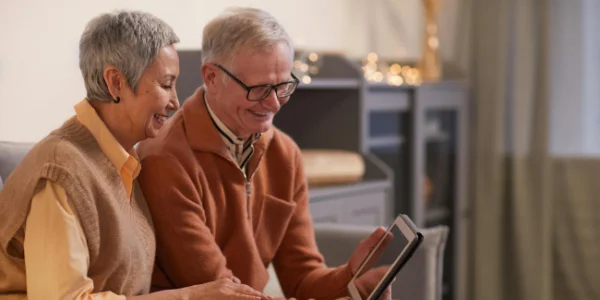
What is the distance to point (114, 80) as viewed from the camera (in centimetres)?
125

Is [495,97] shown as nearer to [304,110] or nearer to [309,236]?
[304,110]

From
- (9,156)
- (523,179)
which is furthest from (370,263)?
(523,179)

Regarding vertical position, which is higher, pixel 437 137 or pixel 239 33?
pixel 239 33

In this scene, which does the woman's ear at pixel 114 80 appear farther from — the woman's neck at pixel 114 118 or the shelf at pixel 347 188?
the shelf at pixel 347 188

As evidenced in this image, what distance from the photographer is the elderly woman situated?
3.79 feet

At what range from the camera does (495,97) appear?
3832 mm

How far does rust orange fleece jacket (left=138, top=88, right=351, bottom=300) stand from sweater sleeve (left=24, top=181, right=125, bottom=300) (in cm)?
31

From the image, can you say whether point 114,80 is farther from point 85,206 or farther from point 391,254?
point 391,254

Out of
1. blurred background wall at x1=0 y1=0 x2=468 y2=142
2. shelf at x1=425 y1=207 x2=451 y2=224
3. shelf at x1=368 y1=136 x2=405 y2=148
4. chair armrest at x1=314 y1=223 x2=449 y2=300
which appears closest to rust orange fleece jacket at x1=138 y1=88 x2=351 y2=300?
chair armrest at x1=314 y1=223 x2=449 y2=300

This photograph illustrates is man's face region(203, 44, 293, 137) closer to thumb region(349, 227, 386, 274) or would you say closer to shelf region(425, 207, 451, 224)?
thumb region(349, 227, 386, 274)

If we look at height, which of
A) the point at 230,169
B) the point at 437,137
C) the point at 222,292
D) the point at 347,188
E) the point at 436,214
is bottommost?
the point at 436,214

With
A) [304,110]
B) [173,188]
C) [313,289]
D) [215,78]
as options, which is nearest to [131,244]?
[173,188]

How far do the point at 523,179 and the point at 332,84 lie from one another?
4.78 feet

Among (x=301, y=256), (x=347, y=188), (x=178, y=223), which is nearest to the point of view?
(x=178, y=223)
